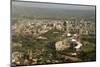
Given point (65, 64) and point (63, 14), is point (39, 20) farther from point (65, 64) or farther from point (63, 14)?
point (65, 64)

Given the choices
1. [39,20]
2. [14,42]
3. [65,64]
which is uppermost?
[39,20]

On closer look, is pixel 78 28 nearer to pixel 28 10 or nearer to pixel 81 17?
pixel 81 17

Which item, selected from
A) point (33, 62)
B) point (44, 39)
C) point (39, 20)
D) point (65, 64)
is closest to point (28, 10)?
point (39, 20)

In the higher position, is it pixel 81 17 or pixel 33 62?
pixel 81 17

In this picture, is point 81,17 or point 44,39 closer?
point 44,39
